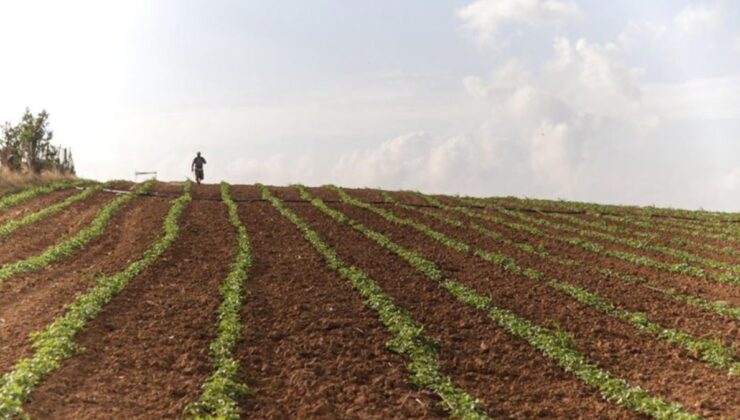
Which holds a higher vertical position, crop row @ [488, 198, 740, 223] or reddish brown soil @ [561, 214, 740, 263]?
crop row @ [488, 198, 740, 223]

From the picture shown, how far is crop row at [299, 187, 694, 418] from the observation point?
786 cm

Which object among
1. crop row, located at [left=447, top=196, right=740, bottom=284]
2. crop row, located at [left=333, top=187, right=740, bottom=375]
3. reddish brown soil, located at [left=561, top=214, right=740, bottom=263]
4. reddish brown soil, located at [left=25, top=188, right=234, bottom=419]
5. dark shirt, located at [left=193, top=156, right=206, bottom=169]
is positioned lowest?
reddish brown soil, located at [left=25, top=188, right=234, bottom=419]

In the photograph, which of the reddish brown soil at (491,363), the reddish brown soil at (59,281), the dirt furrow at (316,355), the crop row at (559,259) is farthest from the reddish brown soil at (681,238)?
the reddish brown soil at (59,281)

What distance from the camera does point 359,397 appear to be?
788 cm

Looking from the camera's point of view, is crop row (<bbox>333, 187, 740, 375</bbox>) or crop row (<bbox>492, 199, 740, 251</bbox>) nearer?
crop row (<bbox>333, 187, 740, 375</bbox>)

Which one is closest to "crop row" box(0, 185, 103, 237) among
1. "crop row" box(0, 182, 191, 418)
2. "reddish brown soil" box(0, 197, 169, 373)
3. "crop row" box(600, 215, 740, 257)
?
"reddish brown soil" box(0, 197, 169, 373)

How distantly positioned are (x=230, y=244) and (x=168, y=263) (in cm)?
265

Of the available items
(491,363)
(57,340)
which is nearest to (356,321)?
(491,363)

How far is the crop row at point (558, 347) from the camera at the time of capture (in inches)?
309

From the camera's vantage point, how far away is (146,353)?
9.02m

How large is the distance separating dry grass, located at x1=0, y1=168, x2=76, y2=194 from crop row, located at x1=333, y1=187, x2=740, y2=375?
2022 centimetres

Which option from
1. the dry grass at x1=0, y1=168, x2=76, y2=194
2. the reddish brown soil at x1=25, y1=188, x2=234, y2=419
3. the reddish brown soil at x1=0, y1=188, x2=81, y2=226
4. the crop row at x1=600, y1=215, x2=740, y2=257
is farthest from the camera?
the dry grass at x1=0, y1=168, x2=76, y2=194

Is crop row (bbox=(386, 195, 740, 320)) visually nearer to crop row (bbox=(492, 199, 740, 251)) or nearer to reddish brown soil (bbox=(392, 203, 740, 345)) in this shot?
reddish brown soil (bbox=(392, 203, 740, 345))

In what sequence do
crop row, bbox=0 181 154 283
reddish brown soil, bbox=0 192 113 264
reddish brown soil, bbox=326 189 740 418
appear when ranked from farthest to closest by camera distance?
reddish brown soil, bbox=0 192 113 264
crop row, bbox=0 181 154 283
reddish brown soil, bbox=326 189 740 418
